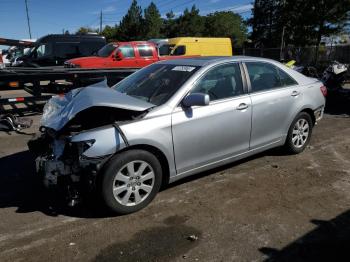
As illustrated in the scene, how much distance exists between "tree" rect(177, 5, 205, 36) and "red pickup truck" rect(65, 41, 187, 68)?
47666mm

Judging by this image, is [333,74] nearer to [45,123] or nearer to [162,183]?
[162,183]

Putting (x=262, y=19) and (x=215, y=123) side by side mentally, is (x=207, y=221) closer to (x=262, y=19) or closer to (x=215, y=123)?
(x=215, y=123)

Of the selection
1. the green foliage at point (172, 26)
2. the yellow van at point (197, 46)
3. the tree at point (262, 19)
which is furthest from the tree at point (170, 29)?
the yellow van at point (197, 46)

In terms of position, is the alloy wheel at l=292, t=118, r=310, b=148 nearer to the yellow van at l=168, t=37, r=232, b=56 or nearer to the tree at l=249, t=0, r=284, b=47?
the yellow van at l=168, t=37, r=232, b=56

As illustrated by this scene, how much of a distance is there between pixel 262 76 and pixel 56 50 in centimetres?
1361

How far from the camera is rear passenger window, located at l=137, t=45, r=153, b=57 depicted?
48.5ft

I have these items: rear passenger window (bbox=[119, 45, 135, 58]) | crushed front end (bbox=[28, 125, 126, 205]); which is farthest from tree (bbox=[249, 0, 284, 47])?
crushed front end (bbox=[28, 125, 126, 205])

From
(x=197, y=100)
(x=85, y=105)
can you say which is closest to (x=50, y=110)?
(x=85, y=105)

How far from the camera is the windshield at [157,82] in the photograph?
433 centimetres

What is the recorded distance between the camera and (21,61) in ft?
56.3

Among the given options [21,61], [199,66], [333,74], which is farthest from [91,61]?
[199,66]

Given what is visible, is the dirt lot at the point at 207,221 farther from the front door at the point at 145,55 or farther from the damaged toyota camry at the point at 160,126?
the front door at the point at 145,55

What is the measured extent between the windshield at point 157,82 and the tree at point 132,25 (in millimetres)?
51714

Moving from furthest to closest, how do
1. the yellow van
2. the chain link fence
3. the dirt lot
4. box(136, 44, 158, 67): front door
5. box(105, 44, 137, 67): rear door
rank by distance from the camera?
the chain link fence, the yellow van, box(136, 44, 158, 67): front door, box(105, 44, 137, 67): rear door, the dirt lot
